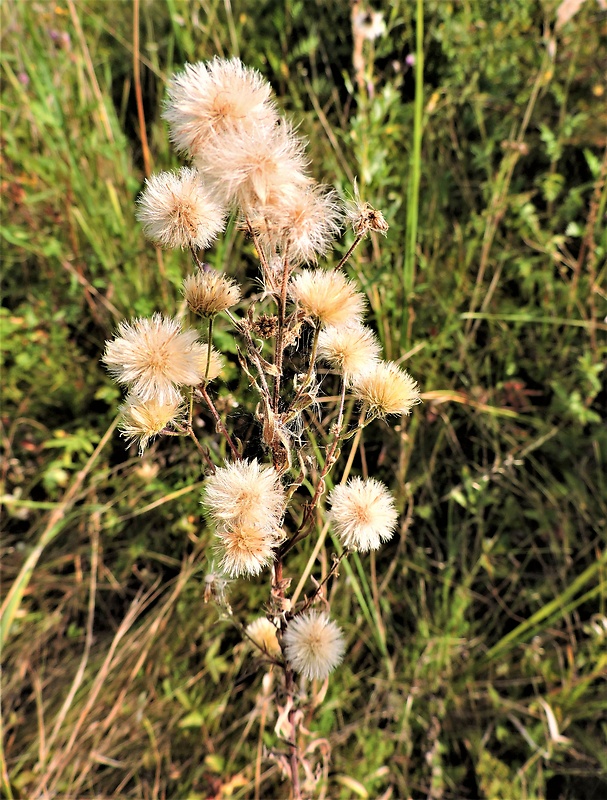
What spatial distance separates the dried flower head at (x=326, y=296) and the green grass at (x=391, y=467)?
0.60 m

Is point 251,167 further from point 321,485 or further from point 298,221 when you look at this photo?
point 321,485

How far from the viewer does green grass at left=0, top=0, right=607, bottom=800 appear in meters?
1.24

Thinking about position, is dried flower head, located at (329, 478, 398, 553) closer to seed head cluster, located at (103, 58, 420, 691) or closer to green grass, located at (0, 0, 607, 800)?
seed head cluster, located at (103, 58, 420, 691)

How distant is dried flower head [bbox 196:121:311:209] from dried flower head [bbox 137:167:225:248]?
0.06 m

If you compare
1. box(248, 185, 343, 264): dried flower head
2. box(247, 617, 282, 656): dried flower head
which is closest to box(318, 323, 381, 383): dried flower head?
box(248, 185, 343, 264): dried flower head

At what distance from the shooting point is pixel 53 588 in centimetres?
146

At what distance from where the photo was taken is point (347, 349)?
611 millimetres

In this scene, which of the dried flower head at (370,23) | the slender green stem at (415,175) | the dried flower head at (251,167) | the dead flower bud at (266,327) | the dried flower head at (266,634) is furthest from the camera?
the dried flower head at (370,23)

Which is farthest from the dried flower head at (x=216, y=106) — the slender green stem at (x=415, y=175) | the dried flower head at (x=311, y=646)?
the slender green stem at (x=415, y=175)

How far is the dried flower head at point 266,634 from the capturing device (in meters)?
0.75

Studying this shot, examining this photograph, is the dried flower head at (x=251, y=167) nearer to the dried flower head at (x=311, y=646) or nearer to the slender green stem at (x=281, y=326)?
the slender green stem at (x=281, y=326)

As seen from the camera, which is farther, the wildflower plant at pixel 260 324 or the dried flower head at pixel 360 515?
the dried flower head at pixel 360 515

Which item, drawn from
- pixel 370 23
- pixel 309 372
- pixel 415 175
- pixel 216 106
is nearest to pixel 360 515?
pixel 309 372

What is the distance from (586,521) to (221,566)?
1.09 m
